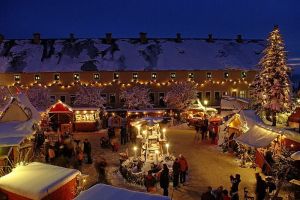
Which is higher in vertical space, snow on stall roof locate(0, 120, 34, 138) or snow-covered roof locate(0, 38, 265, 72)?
snow-covered roof locate(0, 38, 265, 72)

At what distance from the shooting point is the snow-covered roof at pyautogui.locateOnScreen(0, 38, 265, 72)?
45.8 meters

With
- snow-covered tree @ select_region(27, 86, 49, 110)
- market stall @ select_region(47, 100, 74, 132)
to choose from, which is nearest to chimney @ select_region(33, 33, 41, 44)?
snow-covered tree @ select_region(27, 86, 49, 110)

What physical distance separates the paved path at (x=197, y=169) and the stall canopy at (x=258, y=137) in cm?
159

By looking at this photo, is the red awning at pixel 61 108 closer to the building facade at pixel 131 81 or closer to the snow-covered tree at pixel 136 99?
the snow-covered tree at pixel 136 99

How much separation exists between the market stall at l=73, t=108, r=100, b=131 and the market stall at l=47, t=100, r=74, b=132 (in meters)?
0.56

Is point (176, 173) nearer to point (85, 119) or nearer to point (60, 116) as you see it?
point (85, 119)

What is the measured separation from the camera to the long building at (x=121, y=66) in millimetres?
45031

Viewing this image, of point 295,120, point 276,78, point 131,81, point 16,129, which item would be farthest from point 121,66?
point 295,120

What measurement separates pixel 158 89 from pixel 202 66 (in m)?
6.19

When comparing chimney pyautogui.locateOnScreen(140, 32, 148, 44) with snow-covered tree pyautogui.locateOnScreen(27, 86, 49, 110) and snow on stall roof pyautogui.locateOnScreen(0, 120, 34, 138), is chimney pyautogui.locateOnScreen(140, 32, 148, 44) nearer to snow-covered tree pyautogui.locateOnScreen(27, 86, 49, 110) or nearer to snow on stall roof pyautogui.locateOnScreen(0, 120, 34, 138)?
snow-covered tree pyautogui.locateOnScreen(27, 86, 49, 110)

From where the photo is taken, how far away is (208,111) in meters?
36.8

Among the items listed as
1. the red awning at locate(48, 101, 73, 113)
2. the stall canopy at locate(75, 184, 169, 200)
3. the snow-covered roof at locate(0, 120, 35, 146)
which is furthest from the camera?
the red awning at locate(48, 101, 73, 113)

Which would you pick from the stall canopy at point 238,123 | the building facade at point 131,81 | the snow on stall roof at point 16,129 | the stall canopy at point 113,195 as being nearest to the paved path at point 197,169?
the stall canopy at point 238,123

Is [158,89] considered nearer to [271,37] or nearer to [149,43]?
[149,43]
